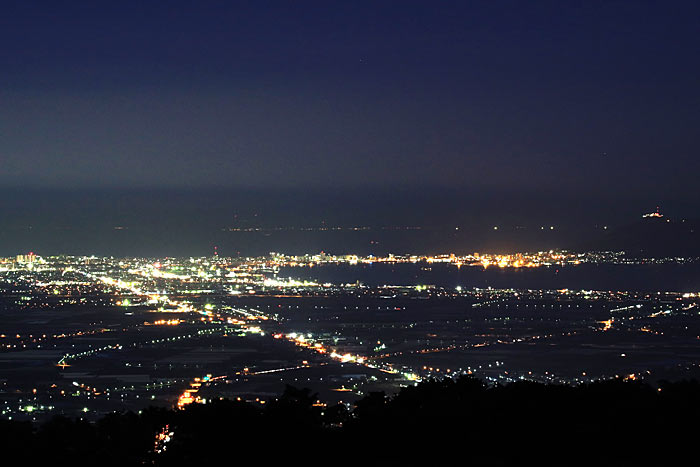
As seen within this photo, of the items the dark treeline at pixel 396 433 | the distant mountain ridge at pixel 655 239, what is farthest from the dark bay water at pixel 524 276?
the dark treeline at pixel 396 433

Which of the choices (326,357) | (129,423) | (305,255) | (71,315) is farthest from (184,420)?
(305,255)

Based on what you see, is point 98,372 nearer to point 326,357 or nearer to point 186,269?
point 326,357

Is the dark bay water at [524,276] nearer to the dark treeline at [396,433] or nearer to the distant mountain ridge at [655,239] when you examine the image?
the distant mountain ridge at [655,239]

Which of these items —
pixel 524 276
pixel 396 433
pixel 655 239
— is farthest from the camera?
pixel 655 239

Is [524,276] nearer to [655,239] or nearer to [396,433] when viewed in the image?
[655,239]

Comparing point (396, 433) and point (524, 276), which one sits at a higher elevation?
point (396, 433)

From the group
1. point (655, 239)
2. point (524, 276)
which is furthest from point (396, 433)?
point (655, 239)

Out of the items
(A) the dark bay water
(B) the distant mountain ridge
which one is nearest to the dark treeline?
(A) the dark bay water
